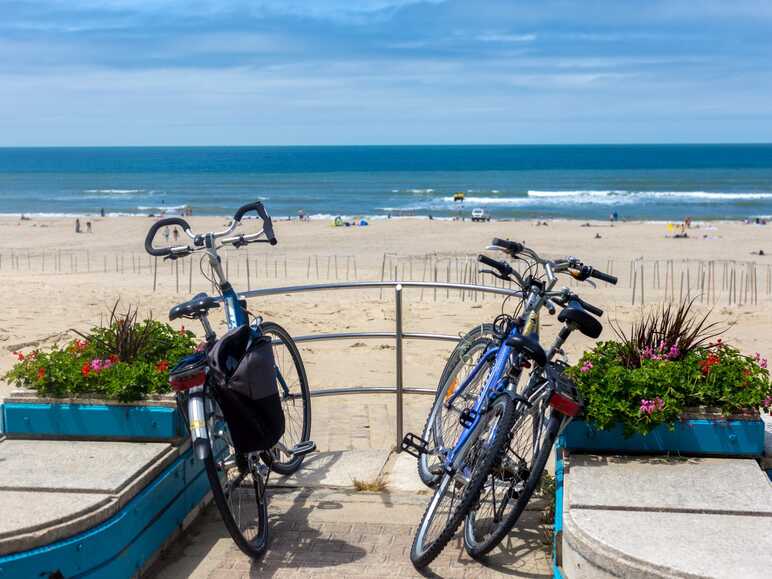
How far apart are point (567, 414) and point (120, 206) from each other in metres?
55.7

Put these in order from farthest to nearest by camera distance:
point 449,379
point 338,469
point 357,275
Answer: point 357,275
point 338,469
point 449,379

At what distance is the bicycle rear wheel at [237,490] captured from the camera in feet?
12.6

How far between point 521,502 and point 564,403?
0.48 m

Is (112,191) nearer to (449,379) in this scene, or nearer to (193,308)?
(449,379)

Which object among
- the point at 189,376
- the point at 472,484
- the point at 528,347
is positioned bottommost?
the point at 472,484

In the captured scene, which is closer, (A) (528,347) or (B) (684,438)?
(A) (528,347)

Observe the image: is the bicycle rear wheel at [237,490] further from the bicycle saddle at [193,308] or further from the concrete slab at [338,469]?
the concrete slab at [338,469]

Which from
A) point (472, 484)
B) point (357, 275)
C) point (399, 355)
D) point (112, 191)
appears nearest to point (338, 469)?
point (399, 355)

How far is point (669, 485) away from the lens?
3914 mm

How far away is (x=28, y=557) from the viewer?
3.39 metres

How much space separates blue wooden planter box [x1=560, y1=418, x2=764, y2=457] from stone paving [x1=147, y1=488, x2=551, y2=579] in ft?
1.91

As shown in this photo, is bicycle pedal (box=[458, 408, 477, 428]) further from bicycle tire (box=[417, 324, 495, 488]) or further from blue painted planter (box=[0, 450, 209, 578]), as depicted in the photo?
blue painted planter (box=[0, 450, 209, 578])

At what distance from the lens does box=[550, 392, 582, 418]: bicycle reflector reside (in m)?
3.92

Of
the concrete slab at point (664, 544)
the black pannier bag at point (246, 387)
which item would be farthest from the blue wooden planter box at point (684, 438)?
the black pannier bag at point (246, 387)
